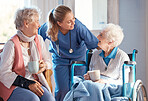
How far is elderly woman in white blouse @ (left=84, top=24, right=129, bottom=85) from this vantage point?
2.35 m

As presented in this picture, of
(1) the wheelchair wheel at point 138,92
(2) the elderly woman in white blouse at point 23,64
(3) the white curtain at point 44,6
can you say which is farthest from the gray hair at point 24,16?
(3) the white curtain at point 44,6

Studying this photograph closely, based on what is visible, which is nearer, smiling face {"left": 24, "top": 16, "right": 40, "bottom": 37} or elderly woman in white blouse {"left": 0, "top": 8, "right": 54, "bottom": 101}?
elderly woman in white blouse {"left": 0, "top": 8, "right": 54, "bottom": 101}

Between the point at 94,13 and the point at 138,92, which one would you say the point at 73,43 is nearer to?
the point at 138,92

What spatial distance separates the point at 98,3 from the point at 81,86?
1.84 metres

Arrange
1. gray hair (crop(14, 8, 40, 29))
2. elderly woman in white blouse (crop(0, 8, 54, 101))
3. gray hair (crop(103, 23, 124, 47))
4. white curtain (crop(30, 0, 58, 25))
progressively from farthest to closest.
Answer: white curtain (crop(30, 0, 58, 25)) < gray hair (crop(103, 23, 124, 47)) < gray hair (crop(14, 8, 40, 29)) < elderly woman in white blouse (crop(0, 8, 54, 101))

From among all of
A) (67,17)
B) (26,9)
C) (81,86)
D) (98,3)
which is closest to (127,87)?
(81,86)

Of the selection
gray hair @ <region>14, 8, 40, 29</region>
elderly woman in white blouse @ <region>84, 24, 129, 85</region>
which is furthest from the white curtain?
gray hair @ <region>14, 8, 40, 29</region>

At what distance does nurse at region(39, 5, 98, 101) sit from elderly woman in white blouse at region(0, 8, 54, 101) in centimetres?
44

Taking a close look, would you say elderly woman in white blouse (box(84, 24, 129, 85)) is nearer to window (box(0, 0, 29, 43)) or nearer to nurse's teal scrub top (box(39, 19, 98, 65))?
nurse's teal scrub top (box(39, 19, 98, 65))

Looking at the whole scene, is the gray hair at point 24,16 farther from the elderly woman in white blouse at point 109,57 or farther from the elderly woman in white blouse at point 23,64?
the elderly woman in white blouse at point 109,57

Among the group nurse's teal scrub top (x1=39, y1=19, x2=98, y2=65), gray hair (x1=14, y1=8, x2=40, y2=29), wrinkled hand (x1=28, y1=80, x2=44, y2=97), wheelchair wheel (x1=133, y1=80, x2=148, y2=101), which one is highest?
gray hair (x1=14, y1=8, x2=40, y2=29)

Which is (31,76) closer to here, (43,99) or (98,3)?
(43,99)

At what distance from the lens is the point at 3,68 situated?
6.26 feet

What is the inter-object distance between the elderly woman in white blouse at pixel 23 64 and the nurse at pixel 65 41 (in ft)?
1.45
